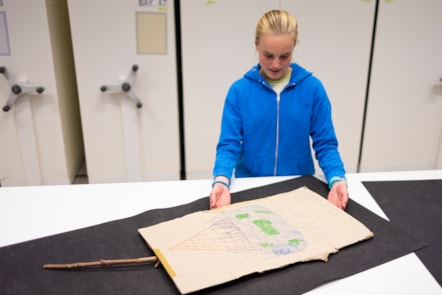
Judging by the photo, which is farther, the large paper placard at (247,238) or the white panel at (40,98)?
the white panel at (40,98)

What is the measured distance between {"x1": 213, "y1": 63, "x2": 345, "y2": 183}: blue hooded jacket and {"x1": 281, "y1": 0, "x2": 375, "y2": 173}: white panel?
3.16 feet

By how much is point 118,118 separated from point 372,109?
149cm

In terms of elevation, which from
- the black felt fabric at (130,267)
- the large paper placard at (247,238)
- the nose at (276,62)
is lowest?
the black felt fabric at (130,267)

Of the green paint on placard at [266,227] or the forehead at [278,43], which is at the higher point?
the forehead at [278,43]

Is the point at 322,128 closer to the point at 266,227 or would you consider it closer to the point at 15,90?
the point at 266,227

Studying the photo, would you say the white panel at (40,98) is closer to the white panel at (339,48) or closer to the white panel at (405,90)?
the white panel at (339,48)

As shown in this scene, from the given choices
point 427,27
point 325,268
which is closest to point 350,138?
point 427,27

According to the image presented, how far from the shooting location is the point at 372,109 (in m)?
2.42

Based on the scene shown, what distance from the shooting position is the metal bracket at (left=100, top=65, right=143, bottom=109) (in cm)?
217

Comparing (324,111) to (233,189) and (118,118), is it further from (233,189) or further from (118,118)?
(118,118)

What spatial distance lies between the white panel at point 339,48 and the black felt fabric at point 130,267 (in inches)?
55.4

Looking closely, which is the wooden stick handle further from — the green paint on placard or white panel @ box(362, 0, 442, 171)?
white panel @ box(362, 0, 442, 171)

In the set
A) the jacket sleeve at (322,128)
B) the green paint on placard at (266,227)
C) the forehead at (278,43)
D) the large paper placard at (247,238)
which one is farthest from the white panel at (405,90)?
the green paint on placard at (266,227)

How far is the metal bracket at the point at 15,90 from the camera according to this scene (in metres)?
2.12
